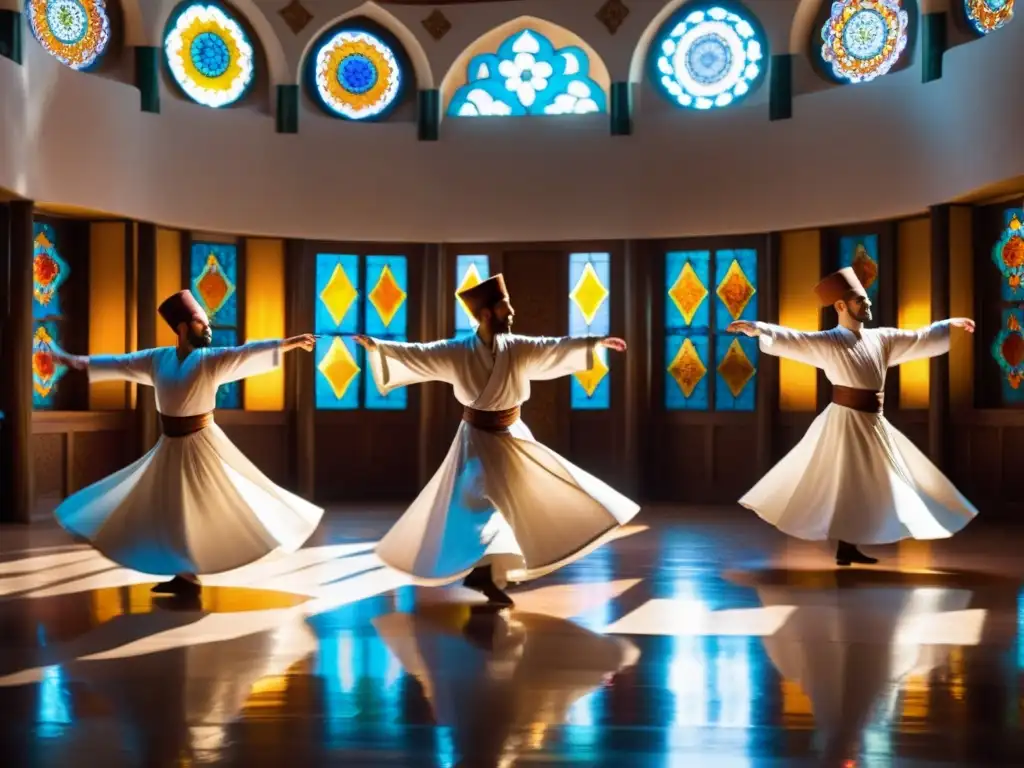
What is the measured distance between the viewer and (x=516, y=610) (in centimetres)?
480

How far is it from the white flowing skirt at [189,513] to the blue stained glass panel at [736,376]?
4.86 m

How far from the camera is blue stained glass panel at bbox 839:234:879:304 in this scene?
8.91 m

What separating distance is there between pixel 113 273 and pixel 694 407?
177 inches

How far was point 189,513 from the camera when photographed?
5129 millimetres

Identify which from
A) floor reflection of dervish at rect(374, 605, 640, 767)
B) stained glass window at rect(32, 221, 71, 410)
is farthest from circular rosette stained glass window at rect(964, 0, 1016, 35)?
stained glass window at rect(32, 221, 71, 410)

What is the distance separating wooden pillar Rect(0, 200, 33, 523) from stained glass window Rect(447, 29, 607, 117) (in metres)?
3.56

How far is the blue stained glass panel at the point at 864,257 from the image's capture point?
891cm

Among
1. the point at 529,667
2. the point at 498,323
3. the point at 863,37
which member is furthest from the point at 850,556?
the point at 863,37

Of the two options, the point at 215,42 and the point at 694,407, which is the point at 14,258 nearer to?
the point at 215,42

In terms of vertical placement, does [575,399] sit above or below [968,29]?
below

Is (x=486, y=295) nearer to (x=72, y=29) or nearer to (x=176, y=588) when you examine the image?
(x=176, y=588)

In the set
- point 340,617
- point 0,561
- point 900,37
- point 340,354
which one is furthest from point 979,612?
point 340,354

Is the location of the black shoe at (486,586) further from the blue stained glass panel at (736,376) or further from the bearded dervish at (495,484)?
the blue stained glass panel at (736,376)

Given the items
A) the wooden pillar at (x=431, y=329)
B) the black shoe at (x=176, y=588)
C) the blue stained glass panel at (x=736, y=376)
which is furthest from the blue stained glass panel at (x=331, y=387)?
the black shoe at (x=176, y=588)
